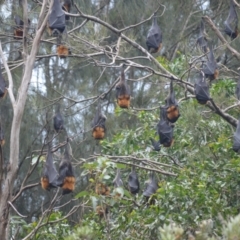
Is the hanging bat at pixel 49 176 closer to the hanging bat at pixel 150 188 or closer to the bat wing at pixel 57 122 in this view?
the bat wing at pixel 57 122

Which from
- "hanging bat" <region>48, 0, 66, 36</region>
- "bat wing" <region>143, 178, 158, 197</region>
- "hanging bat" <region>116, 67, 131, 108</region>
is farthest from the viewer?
"bat wing" <region>143, 178, 158, 197</region>

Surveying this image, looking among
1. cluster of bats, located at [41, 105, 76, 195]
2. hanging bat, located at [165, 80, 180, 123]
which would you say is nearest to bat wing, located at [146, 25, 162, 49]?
hanging bat, located at [165, 80, 180, 123]

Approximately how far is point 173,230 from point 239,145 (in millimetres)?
3657

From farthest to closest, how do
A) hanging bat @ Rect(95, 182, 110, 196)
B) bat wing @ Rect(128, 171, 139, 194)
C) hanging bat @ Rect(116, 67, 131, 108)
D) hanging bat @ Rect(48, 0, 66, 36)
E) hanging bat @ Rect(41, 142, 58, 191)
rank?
bat wing @ Rect(128, 171, 139, 194)
hanging bat @ Rect(116, 67, 131, 108)
hanging bat @ Rect(48, 0, 66, 36)
hanging bat @ Rect(95, 182, 110, 196)
hanging bat @ Rect(41, 142, 58, 191)

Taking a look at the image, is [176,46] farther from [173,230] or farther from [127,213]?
[173,230]

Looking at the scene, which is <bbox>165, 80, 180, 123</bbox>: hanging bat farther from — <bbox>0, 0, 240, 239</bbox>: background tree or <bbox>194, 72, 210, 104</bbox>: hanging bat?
<bbox>194, 72, 210, 104</bbox>: hanging bat

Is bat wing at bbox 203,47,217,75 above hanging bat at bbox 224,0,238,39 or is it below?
below

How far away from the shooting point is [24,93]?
360 centimetres

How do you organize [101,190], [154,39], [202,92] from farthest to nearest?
[154,39] < [202,92] < [101,190]

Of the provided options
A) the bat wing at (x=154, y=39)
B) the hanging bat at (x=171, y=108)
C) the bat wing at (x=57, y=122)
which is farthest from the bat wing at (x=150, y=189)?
the bat wing at (x=154, y=39)

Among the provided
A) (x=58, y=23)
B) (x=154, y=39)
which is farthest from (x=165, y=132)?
(x=58, y=23)

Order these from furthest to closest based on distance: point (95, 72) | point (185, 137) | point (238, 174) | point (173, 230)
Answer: point (95, 72), point (185, 137), point (238, 174), point (173, 230)

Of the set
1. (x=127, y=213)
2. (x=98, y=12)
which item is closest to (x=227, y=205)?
(x=127, y=213)

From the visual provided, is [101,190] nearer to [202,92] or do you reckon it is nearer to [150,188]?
[202,92]
